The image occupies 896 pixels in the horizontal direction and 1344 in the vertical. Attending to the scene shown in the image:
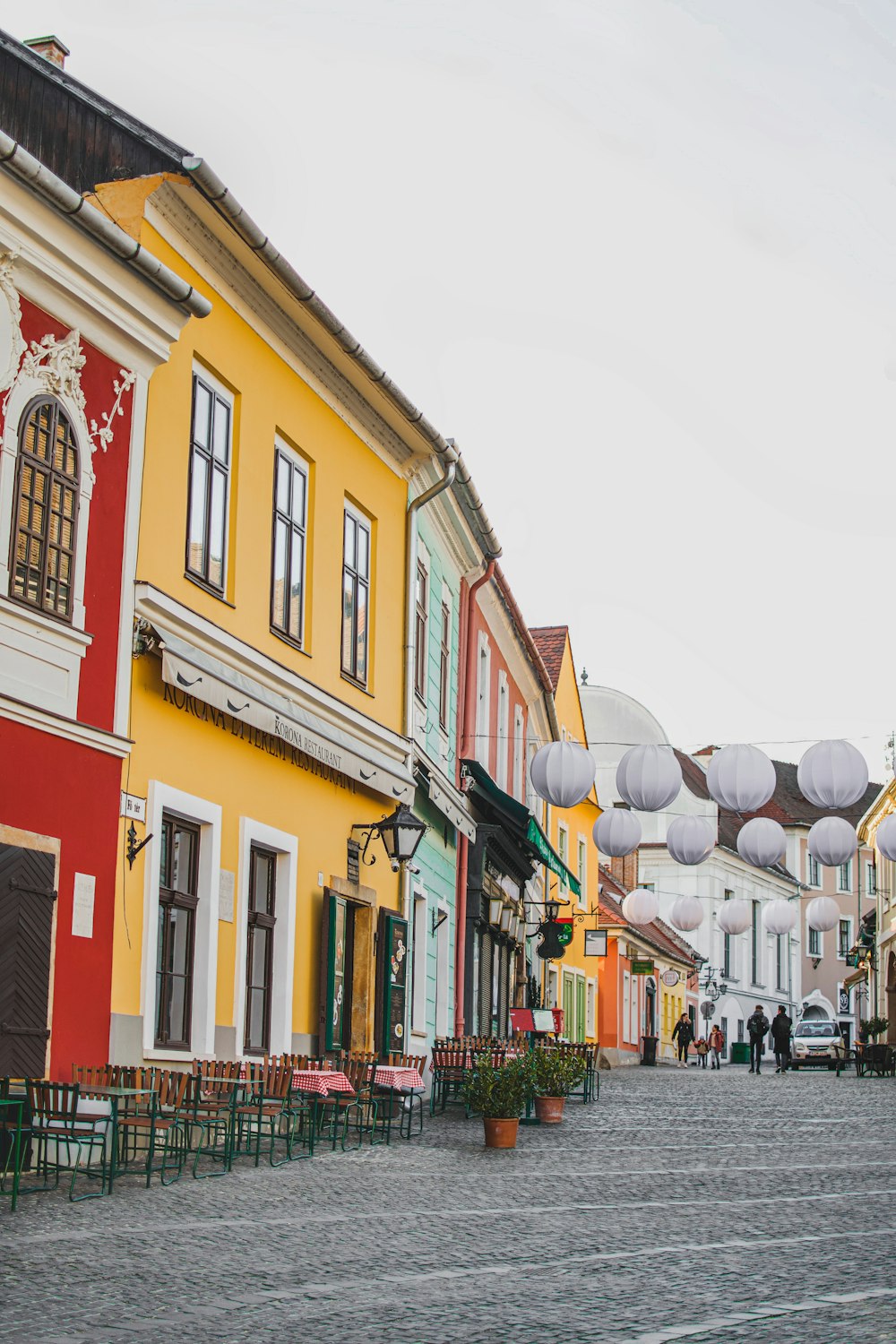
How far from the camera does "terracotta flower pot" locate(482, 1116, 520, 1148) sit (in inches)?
616

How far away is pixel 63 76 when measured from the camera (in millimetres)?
→ 15438

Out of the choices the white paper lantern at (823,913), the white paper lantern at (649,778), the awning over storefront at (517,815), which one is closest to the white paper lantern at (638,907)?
the white paper lantern at (823,913)

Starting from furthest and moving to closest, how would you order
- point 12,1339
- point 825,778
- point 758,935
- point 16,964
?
point 758,935 < point 825,778 < point 16,964 < point 12,1339

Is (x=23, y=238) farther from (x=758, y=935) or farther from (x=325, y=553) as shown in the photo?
(x=758, y=935)

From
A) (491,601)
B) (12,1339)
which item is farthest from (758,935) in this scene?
(12,1339)

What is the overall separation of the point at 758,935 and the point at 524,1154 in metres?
57.3

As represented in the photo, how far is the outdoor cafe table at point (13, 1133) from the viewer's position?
32.6 ft

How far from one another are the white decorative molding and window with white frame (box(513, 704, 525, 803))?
2074 cm

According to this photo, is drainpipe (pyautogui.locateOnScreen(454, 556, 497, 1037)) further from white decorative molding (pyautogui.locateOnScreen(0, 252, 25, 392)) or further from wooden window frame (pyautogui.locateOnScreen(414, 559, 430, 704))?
white decorative molding (pyautogui.locateOnScreen(0, 252, 25, 392))

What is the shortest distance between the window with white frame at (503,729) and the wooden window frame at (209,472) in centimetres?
1450

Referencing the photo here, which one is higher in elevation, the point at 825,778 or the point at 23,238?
the point at 23,238

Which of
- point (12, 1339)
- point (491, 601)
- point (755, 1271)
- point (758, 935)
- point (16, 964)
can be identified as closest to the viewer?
point (12, 1339)

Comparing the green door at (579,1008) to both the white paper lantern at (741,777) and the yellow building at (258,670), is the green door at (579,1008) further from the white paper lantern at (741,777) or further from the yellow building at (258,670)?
the yellow building at (258,670)

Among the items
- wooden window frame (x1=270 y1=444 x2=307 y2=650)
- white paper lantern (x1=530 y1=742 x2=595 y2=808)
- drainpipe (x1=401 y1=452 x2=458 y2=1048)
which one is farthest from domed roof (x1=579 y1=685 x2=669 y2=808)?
wooden window frame (x1=270 y1=444 x2=307 y2=650)
